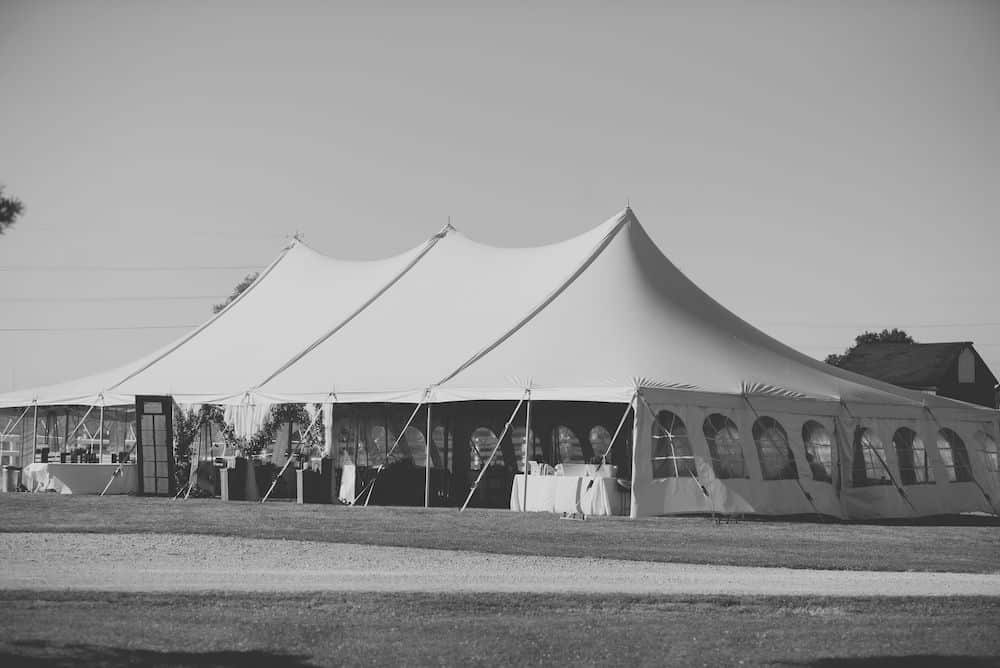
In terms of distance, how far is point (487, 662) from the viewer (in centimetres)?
773

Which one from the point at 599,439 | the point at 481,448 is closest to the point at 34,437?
the point at 481,448

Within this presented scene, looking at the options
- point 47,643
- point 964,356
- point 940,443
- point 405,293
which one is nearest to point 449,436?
point 405,293

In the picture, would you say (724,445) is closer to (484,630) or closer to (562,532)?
(562,532)

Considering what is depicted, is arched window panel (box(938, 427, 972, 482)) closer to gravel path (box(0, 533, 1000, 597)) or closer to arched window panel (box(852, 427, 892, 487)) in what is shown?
arched window panel (box(852, 427, 892, 487))

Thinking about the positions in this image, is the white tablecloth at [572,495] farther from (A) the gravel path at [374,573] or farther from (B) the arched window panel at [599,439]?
(A) the gravel path at [374,573]

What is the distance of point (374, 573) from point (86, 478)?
14447 millimetres

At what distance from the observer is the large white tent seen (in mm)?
18797

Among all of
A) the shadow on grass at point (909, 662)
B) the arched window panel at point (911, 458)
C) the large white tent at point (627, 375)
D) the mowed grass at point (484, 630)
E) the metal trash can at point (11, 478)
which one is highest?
the large white tent at point (627, 375)

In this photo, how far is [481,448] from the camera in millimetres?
23062

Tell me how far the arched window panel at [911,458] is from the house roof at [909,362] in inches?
1288

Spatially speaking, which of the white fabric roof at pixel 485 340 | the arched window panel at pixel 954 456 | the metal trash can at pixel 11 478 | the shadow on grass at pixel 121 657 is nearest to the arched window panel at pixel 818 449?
the white fabric roof at pixel 485 340

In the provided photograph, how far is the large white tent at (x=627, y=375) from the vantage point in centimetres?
1880

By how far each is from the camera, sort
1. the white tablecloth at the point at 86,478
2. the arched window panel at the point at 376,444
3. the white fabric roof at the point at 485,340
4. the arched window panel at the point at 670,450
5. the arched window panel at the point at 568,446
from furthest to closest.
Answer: the white tablecloth at the point at 86,478, the arched window panel at the point at 568,446, the arched window panel at the point at 376,444, the white fabric roof at the point at 485,340, the arched window panel at the point at 670,450

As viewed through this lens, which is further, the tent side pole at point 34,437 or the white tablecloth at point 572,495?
the tent side pole at point 34,437
